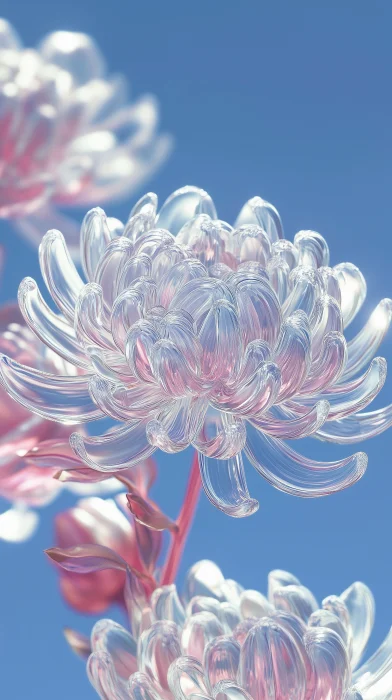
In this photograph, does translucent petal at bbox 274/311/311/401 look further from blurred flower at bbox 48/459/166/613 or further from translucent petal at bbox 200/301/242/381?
blurred flower at bbox 48/459/166/613

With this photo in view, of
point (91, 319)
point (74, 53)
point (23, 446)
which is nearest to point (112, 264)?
point (91, 319)

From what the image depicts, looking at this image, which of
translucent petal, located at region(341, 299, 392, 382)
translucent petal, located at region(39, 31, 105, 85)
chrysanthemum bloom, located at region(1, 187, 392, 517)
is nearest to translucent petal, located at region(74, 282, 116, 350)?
chrysanthemum bloom, located at region(1, 187, 392, 517)

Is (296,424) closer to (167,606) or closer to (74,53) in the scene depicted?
(167,606)

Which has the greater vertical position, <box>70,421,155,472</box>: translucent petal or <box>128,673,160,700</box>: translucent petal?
<box>70,421,155,472</box>: translucent petal

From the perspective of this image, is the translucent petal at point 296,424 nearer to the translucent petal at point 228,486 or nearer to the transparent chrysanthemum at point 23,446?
the translucent petal at point 228,486

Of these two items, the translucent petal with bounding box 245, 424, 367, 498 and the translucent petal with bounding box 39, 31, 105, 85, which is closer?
the translucent petal with bounding box 245, 424, 367, 498

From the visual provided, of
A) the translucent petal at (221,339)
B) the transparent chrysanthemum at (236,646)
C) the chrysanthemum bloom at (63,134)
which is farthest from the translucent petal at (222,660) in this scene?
the chrysanthemum bloom at (63,134)
